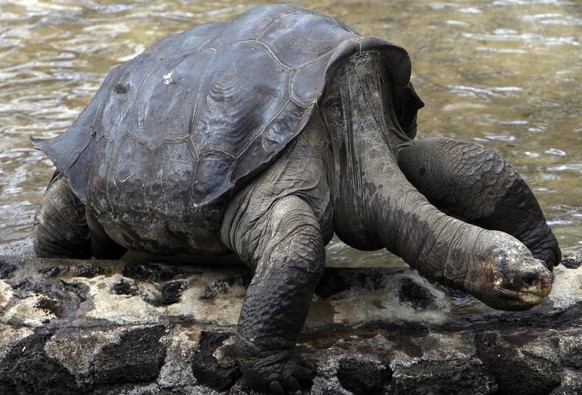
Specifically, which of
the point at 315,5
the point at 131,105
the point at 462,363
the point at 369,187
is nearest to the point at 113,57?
the point at 315,5

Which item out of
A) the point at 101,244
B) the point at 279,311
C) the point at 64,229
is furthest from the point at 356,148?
the point at 64,229

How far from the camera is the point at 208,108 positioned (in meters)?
4.61

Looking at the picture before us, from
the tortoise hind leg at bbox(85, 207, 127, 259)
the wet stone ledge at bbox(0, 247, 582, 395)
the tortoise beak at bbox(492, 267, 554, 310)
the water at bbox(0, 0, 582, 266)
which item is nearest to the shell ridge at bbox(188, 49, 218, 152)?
the wet stone ledge at bbox(0, 247, 582, 395)

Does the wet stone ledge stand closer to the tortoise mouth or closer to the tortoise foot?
the tortoise foot

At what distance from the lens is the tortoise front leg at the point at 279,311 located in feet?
12.9

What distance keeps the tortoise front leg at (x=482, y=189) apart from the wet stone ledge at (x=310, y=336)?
0.23 meters

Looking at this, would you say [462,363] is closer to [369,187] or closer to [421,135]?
[369,187]

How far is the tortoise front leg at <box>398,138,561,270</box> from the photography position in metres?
4.58

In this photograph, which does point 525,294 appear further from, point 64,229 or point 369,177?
point 64,229

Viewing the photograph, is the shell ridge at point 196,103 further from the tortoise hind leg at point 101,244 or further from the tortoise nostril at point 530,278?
the tortoise nostril at point 530,278

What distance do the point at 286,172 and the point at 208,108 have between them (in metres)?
0.51

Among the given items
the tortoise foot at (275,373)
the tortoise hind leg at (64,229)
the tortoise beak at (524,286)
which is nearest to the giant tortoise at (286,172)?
the tortoise foot at (275,373)

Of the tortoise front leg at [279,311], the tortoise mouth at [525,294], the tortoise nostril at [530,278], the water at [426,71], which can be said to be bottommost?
the water at [426,71]

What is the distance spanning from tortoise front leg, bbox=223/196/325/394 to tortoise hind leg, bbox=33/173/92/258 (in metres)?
1.75
